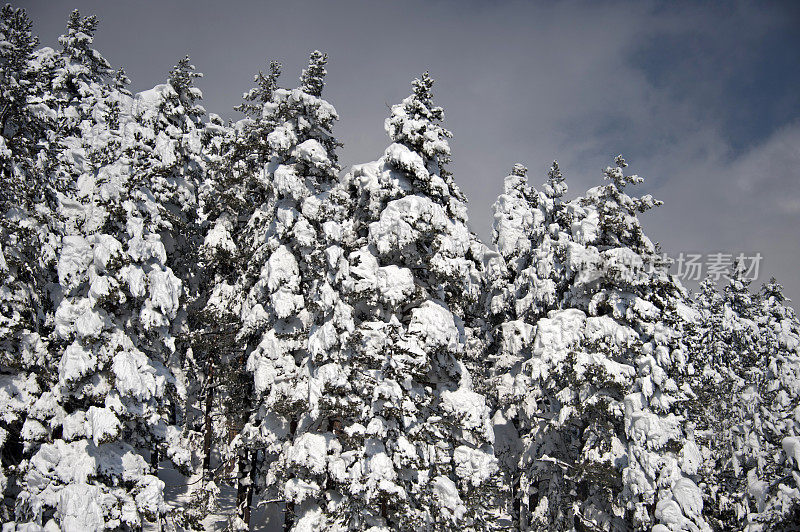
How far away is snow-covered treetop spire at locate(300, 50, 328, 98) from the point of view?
2014cm

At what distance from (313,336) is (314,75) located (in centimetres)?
1046

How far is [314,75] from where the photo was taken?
2025 centimetres

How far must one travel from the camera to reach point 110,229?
15.9 m

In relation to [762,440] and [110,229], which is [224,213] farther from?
[762,440]

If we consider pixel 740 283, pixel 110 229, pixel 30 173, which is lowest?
pixel 110 229

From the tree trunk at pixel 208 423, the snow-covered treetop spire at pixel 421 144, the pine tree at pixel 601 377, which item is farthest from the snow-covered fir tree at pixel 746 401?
the tree trunk at pixel 208 423

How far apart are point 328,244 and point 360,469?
7.56m

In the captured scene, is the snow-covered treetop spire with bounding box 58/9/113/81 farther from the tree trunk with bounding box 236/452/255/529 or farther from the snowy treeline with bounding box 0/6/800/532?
the tree trunk with bounding box 236/452/255/529

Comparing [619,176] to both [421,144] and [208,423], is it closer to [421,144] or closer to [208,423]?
[421,144]

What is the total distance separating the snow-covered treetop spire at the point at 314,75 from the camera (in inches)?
793

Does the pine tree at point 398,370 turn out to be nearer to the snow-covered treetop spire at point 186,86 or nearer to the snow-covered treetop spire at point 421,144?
the snow-covered treetop spire at point 421,144

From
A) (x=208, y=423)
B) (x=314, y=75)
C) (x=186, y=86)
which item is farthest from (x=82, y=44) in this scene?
(x=208, y=423)

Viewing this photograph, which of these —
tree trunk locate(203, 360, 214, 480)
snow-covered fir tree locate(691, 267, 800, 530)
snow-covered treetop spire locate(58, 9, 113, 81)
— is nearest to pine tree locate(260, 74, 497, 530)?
tree trunk locate(203, 360, 214, 480)

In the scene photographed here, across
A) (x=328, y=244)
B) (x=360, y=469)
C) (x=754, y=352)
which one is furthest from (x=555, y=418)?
(x=754, y=352)
